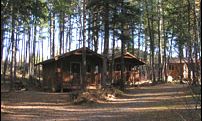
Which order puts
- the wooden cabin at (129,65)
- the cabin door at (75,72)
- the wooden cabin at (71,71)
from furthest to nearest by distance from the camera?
the wooden cabin at (129,65) → the cabin door at (75,72) → the wooden cabin at (71,71)

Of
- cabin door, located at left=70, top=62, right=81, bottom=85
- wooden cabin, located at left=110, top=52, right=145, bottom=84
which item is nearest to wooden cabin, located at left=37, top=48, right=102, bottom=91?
cabin door, located at left=70, top=62, right=81, bottom=85

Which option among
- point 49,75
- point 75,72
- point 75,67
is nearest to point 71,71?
point 75,72

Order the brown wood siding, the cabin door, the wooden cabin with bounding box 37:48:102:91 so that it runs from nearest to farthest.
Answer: the wooden cabin with bounding box 37:48:102:91, the cabin door, the brown wood siding

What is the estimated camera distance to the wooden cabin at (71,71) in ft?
125

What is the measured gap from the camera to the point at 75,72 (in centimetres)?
3862

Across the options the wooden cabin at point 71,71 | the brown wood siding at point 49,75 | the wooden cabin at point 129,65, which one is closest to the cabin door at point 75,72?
the wooden cabin at point 71,71

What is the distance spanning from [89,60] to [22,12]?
1779 centimetres

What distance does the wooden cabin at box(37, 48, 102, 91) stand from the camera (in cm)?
3800

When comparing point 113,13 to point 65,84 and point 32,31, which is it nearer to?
point 65,84

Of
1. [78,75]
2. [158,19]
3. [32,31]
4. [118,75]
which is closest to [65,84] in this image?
[78,75]

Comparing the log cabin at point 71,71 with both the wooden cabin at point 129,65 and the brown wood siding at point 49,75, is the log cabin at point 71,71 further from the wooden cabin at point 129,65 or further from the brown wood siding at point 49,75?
the wooden cabin at point 129,65

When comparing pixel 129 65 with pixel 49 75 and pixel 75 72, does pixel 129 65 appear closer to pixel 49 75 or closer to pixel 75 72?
pixel 75 72

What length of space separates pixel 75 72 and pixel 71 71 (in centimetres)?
41

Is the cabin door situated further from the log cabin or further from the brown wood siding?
the brown wood siding
